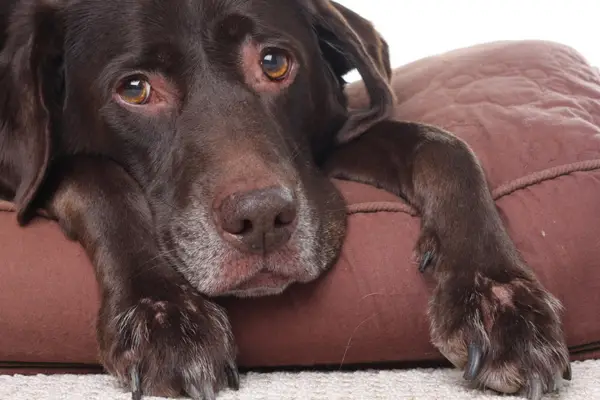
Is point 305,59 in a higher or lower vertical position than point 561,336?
higher

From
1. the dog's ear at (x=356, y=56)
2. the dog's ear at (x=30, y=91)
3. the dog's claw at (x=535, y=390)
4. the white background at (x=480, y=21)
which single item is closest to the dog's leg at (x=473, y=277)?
the dog's claw at (x=535, y=390)

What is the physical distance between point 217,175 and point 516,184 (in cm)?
67

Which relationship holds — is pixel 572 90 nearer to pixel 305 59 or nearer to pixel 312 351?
pixel 305 59

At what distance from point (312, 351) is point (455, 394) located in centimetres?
34

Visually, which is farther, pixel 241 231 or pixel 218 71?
pixel 218 71

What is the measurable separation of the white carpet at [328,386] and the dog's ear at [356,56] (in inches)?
28.3

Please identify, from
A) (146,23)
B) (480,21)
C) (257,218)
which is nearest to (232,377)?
(257,218)

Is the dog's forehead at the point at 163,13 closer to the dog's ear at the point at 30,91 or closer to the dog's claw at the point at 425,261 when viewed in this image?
the dog's ear at the point at 30,91

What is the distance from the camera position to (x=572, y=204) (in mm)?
1630

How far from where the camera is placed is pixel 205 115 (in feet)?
5.47

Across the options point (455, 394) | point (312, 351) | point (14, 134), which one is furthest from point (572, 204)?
point (14, 134)

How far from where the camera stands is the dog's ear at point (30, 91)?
5.56ft

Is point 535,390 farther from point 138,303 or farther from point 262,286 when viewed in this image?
point 138,303

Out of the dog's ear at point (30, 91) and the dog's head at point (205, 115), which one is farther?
the dog's ear at point (30, 91)
